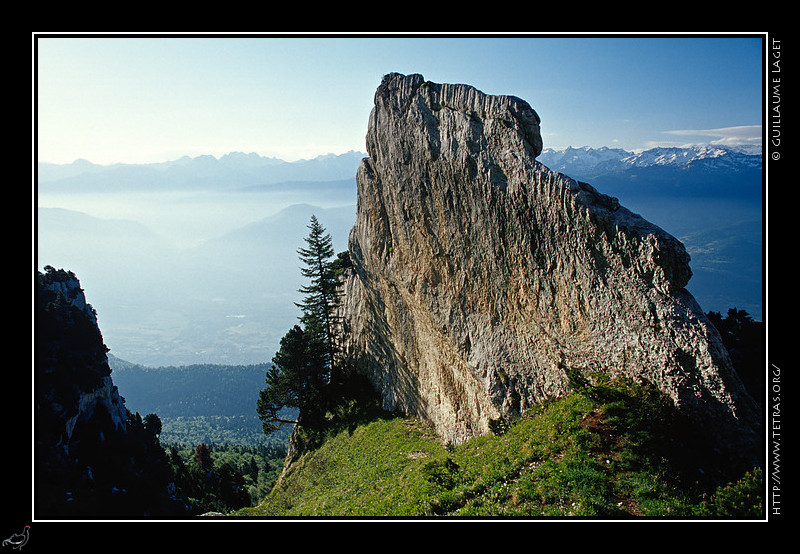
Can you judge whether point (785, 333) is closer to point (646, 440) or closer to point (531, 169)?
point (646, 440)

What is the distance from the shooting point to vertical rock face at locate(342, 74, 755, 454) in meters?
14.5

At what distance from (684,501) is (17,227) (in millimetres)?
18845

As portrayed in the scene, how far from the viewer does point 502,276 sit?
813 inches

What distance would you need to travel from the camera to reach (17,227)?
38.6ft

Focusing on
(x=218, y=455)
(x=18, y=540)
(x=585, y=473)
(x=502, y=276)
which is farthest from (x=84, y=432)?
(x=585, y=473)

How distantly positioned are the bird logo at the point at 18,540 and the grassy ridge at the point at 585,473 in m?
8.80

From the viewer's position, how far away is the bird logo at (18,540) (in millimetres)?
10927

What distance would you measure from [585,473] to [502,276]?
32.8ft

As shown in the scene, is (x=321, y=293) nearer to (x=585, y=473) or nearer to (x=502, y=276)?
(x=502, y=276)

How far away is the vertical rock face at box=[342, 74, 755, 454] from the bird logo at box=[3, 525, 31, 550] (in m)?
16.8

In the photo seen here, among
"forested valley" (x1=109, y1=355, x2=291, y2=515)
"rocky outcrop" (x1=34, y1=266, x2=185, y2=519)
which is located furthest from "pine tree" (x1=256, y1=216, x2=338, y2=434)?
"rocky outcrop" (x1=34, y1=266, x2=185, y2=519)

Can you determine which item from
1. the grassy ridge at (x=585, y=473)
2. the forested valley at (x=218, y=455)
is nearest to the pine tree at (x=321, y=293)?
the forested valley at (x=218, y=455)

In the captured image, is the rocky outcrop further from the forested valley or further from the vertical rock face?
the vertical rock face

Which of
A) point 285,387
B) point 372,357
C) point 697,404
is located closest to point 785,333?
point 697,404
